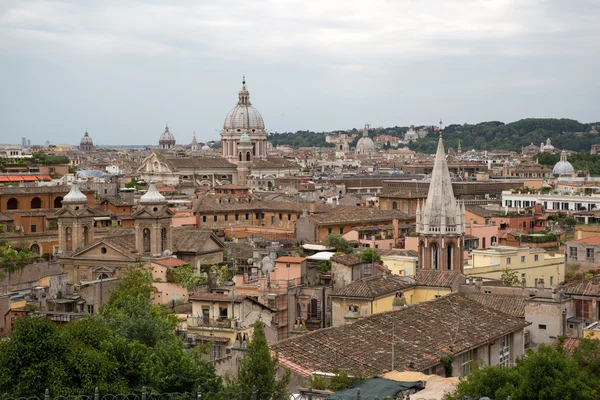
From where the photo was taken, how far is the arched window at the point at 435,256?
37062 mm

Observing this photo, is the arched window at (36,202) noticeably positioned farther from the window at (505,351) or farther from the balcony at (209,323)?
the window at (505,351)

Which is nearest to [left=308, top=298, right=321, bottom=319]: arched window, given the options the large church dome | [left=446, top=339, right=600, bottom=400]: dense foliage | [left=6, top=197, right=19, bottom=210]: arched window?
[left=446, top=339, right=600, bottom=400]: dense foliage

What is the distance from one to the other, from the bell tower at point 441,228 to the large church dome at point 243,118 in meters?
101

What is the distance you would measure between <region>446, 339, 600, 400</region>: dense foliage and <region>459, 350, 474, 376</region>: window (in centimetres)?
466

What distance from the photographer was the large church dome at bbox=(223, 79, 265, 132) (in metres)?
140

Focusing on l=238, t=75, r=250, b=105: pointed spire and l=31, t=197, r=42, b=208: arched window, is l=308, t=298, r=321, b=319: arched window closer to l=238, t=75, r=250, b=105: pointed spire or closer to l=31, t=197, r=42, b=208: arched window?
l=31, t=197, r=42, b=208: arched window

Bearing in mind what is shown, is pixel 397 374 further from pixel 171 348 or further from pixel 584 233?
pixel 584 233

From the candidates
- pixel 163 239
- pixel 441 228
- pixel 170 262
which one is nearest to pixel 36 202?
pixel 163 239

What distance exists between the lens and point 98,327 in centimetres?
1972

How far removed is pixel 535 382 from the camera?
1677 cm

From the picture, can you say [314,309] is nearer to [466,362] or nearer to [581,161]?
[466,362]

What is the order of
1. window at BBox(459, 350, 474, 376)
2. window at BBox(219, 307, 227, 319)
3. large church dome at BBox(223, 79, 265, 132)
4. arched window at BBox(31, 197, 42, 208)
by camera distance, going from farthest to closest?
large church dome at BBox(223, 79, 265, 132)
arched window at BBox(31, 197, 42, 208)
window at BBox(219, 307, 227, 319)
window at BBox(459, 350, 474, 376)

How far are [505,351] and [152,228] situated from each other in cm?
1595

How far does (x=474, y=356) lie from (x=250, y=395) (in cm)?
762
